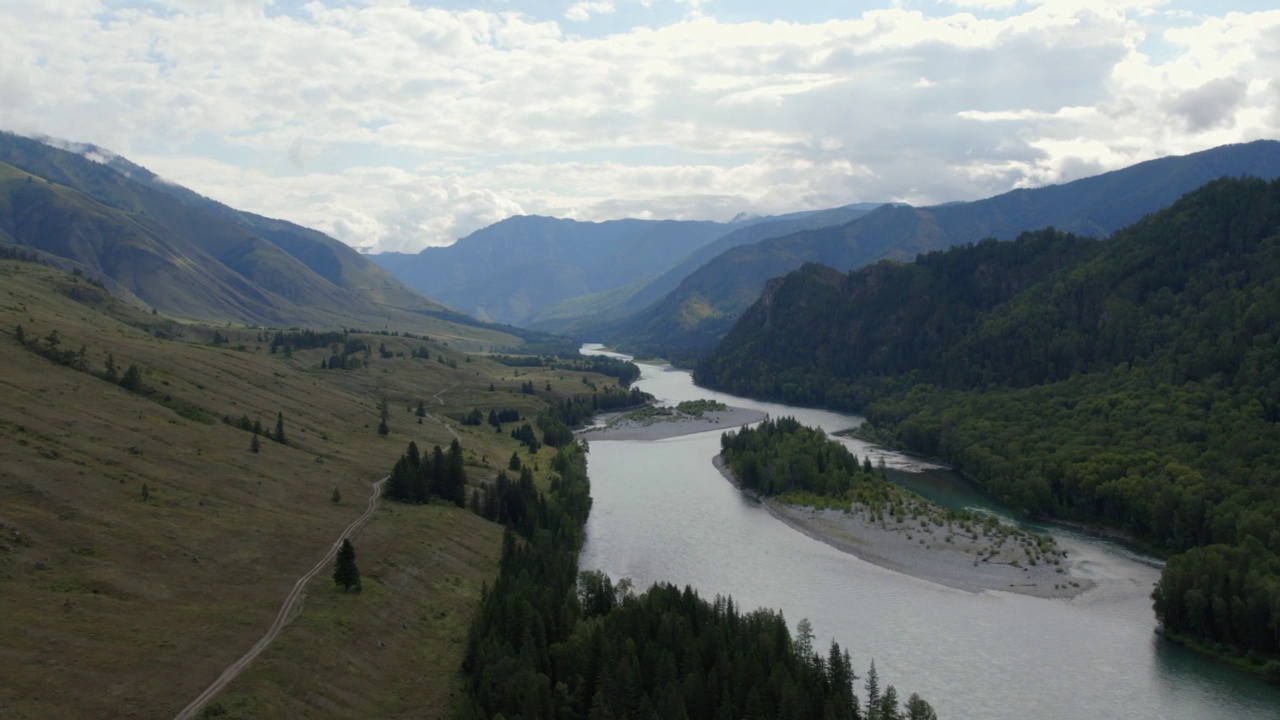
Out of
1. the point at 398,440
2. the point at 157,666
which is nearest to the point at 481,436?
the point at 398,440

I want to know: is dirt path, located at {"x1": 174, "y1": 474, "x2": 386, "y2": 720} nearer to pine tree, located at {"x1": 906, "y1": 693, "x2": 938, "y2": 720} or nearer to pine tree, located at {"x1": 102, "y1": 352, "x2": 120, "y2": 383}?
pine tree, located at {"x1": 102, "y1": 352, "x2": 120, "y2": 383}

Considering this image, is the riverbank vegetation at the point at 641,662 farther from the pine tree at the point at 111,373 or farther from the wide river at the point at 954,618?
the pine tree at the point at 111,373

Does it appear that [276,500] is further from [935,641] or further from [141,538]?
[935,641]

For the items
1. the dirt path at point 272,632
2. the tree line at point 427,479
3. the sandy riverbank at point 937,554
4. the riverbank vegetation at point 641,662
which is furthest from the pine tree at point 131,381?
the sandy riverbank at point 937,554

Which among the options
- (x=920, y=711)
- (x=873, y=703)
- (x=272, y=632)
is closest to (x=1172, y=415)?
(x=873, y=703)

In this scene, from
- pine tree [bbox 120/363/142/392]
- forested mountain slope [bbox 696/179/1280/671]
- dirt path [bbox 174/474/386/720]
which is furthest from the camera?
pine tree [bbox 120/363/142/392]

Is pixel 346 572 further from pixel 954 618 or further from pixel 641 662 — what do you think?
pixel 954 618

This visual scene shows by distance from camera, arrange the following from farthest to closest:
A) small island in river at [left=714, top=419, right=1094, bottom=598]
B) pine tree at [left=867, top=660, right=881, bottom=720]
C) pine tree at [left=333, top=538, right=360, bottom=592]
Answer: small island in river at [left=714, top=419, right=1094, bottom=598] < pine tree at [left=333, top=538, right=360, bottom=592] < pine tree at [left=867, top=660, right=881, bottom=720]

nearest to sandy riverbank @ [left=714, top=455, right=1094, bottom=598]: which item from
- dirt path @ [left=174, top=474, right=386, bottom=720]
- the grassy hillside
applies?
the grassy hillside
